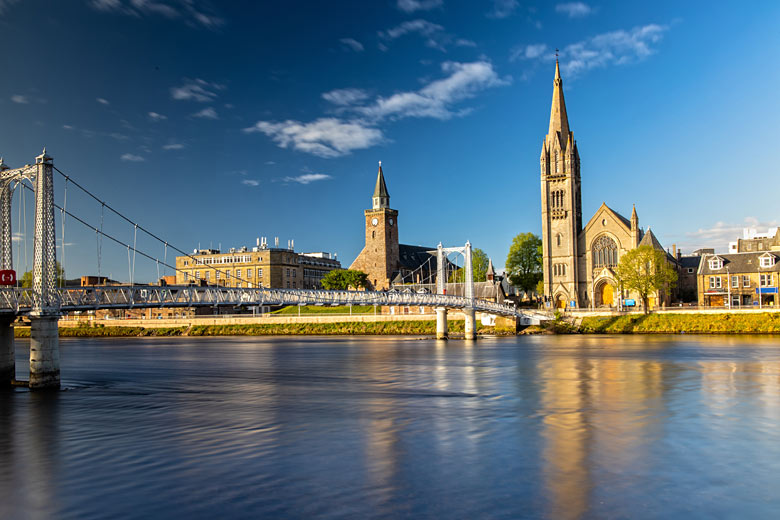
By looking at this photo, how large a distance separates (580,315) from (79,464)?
7190 cm

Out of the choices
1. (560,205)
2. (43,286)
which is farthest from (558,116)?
(43,286)

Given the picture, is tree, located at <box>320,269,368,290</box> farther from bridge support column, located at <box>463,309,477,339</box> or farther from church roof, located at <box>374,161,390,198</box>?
bridge support column, located at <box>463,309,477,339</box>

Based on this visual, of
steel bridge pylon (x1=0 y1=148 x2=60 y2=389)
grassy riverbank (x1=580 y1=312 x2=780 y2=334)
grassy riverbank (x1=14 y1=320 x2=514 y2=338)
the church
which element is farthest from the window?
steel bridge pylon (x1=0 y1=148 x2=60 y2=389)

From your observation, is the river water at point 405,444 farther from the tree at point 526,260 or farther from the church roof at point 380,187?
the church roof at point 380,187

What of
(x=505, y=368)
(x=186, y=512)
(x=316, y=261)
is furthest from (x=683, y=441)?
(x=316, y=261)

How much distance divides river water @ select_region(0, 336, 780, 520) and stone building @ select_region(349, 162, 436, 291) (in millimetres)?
83639

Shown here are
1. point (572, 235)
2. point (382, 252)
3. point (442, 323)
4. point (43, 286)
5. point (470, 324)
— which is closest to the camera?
point (43, 286)

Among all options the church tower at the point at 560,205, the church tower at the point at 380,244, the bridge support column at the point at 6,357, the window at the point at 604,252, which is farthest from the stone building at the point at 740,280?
the bridge support column at the point at 6,357

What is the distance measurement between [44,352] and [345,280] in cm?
8799

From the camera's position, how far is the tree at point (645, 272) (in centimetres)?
7762

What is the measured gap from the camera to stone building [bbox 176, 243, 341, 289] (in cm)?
13225

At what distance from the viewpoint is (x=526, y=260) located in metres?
109

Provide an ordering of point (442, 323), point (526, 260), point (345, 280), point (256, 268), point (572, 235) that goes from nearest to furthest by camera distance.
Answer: point (442, 323)
point (572, 235)
point (526, 260)
point (345, 280)
point (256, 268)

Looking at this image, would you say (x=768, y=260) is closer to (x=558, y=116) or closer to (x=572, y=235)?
(x=572, y=235)
